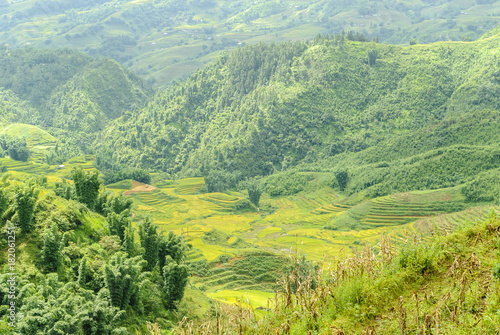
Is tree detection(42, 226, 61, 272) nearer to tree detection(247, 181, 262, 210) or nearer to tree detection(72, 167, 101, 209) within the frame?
tree detection(72, 167, 101, 209)

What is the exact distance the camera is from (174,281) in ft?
79.2

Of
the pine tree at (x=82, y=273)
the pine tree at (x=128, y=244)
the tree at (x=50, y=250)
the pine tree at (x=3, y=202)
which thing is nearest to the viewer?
the pine tree at (x=82, y=273)

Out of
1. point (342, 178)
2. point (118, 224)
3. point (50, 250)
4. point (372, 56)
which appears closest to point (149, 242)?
point (118, 224)

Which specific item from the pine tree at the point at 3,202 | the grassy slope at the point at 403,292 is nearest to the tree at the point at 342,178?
the pine tree at the point at 3,202

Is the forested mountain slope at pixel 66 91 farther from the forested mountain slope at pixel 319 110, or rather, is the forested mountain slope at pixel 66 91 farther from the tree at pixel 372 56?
the tree at pixel 372 56

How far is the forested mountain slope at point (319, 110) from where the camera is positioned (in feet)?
272

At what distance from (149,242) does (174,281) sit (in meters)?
3.28

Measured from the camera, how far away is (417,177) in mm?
63500

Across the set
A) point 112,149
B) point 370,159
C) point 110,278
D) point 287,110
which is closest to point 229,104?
point 287,110

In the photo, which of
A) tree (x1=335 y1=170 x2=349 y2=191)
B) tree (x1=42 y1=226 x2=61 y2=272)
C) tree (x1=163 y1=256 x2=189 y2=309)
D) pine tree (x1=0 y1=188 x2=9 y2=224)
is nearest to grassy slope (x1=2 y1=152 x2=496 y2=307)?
tree (x1=335 y1=170 x2=349 y2=191)

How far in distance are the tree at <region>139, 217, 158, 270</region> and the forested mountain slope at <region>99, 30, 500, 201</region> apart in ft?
166

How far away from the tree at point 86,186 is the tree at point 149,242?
8.29 metres

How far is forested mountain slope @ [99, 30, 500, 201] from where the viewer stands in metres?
82.8

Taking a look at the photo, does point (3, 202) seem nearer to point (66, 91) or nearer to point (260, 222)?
point (260, 222)
